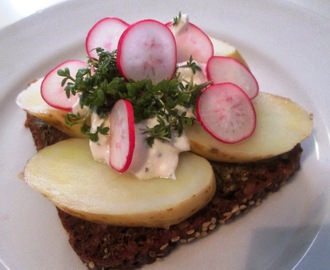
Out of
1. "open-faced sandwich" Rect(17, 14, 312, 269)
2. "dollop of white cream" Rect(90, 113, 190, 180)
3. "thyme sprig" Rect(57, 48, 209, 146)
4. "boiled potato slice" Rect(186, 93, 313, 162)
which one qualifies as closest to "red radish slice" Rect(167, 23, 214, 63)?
"open-faced sandwich" Rect(17, 14, 312, 269)

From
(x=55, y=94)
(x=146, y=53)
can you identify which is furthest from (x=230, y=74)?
(x=55, y=94)

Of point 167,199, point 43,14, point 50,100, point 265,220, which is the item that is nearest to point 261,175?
point 265,220

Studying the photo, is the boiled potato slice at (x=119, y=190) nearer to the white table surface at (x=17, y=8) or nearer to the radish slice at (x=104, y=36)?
the radish slice at (x=104, y=36)

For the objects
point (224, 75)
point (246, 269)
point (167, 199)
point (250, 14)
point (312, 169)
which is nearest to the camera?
point (167, 199)

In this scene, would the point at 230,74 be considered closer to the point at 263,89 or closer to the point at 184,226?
the point at 263,89

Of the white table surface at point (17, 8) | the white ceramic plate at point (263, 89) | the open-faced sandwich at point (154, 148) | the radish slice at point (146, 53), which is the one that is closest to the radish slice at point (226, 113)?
the open-faced sandwich at point (154, 148)

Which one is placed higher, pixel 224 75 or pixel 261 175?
pixel 224 75

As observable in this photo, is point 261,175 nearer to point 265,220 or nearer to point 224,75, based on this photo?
Result: point 265,220
